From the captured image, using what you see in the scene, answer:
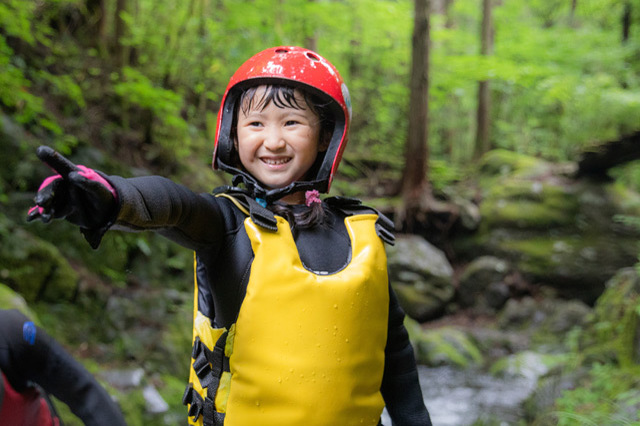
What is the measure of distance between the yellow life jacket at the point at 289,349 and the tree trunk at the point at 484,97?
1281 cm

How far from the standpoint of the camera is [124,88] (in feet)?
19.1

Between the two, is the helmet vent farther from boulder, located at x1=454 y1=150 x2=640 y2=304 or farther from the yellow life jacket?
boulder, located at x1=454 y1=150 x2=640 y2=304

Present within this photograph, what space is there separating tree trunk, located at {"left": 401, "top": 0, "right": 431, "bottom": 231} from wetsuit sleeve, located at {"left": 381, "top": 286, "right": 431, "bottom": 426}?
335 inches

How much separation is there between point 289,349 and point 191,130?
6.77 metres

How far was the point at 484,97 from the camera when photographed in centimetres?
1342

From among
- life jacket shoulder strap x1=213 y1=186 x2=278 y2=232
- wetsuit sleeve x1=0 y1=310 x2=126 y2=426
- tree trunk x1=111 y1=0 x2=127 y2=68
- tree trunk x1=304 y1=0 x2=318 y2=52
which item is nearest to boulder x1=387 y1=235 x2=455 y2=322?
tree trunk x1=304 y1=0 x2=318 y2=52

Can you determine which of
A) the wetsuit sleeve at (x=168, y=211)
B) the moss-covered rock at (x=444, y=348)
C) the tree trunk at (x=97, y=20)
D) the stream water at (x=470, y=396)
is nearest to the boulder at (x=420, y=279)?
the moss-covered rock at (x=444, y=348)

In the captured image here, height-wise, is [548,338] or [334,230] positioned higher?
[334,230]

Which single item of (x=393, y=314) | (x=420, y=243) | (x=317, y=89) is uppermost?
(x=317, y=89)

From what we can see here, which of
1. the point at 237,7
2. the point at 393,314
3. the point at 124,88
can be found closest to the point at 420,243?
the point at 237,7

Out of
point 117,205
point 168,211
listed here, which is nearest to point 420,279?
point 168,211

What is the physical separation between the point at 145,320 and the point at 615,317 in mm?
5184

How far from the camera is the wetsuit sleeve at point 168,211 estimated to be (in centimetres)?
105

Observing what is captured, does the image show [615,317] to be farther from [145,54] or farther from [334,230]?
[145,54]
